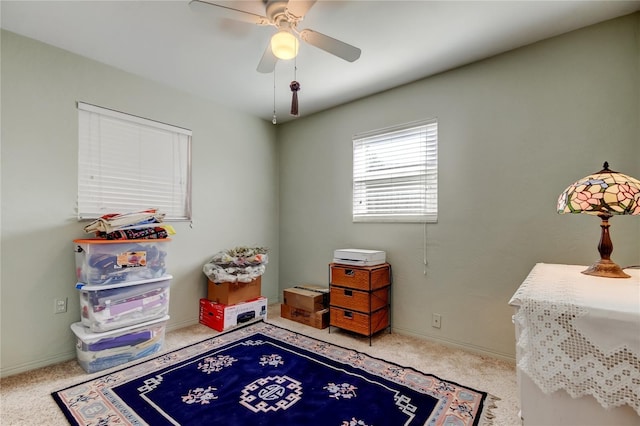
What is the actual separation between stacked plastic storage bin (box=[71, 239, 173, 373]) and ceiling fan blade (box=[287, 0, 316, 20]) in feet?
6.49

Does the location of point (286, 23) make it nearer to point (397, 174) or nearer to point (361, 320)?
point (397, 174)

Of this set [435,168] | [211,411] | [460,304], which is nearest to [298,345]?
[211,411]

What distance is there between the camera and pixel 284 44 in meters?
1.74

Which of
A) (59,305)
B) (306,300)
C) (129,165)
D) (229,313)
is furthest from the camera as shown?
(306,300)

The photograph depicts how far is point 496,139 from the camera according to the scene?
8.04ft

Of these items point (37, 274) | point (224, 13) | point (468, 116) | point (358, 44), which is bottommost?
point (37, 274)

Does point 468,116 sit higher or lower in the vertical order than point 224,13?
lower

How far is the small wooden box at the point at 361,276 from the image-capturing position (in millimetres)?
2697

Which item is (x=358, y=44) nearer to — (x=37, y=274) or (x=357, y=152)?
(x=357, y=152)

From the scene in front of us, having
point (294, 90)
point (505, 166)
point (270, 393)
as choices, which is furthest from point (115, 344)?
point (505, 166)

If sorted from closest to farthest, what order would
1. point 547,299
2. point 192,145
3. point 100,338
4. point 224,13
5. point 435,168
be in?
point 547,299, point 224,13, point 100,338, point 435,168, point 192,145

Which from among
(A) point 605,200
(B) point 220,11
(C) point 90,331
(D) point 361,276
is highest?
(B) point 220,11

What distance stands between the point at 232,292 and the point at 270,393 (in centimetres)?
133

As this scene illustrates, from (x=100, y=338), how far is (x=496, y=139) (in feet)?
11.0
